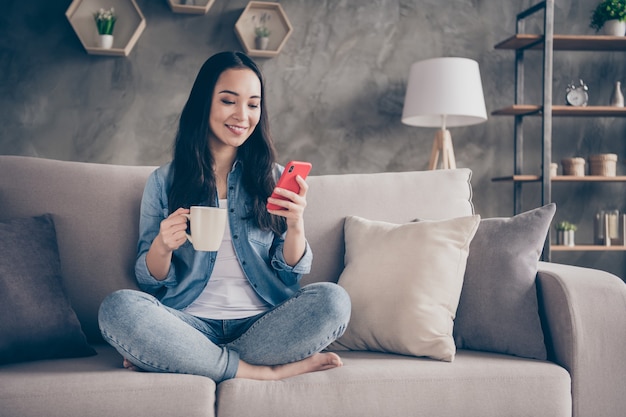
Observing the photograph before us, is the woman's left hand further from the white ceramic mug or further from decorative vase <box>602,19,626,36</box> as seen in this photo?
decorative vase <box>602,19,626,36</box>

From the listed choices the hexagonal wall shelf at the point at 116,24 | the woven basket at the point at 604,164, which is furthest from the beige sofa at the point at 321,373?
the woven basket at the point at 604,164

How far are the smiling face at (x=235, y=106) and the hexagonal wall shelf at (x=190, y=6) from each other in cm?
204

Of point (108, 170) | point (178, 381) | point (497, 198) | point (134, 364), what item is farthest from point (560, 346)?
point (497, 198)

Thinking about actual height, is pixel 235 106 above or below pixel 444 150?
above

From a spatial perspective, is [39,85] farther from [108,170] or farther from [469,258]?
[469,258]

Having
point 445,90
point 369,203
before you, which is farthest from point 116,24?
point 369,203

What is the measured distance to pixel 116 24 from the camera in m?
3.69

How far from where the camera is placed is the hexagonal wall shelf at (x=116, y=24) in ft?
11.8

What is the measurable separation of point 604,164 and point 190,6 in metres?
2.58

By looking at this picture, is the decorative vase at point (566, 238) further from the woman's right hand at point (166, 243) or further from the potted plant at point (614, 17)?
the woman's right hand at point (166, 243)

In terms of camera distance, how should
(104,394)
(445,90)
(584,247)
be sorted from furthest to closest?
1. (584,247)
2. (445,90)
3. (104,394)

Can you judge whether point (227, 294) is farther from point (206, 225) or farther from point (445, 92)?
point (445, 92)

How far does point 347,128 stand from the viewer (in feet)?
12.7

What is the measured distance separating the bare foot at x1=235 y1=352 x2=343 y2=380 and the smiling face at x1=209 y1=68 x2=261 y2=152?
647 millimetres
